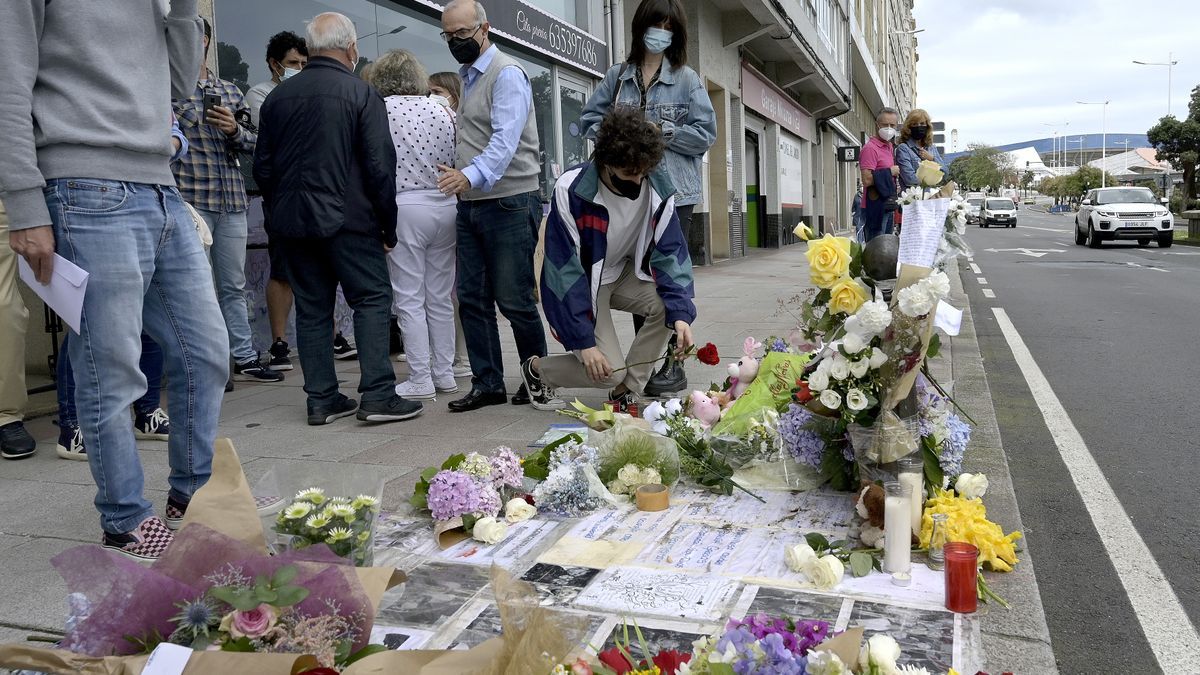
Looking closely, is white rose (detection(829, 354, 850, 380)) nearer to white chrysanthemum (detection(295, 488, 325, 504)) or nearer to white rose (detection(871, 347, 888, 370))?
white rose (detection(871, 347, 888, 370))

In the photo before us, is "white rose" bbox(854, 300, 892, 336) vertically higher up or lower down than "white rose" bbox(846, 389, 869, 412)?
Answer: higher up

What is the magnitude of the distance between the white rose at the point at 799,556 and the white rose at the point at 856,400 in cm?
45

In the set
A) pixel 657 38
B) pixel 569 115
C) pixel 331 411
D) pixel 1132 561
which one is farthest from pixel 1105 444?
pixel 569 115

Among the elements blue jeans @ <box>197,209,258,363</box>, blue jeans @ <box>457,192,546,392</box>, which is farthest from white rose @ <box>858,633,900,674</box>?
blue jeans @ <box>197,209,258,363</box>

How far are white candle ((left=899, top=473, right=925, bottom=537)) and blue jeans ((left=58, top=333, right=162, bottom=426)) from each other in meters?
3.05

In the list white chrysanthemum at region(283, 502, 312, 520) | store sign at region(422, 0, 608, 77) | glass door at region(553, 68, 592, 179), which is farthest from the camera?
glass door at region(553, 68, 592, 179)

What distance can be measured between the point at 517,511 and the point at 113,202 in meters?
1.56

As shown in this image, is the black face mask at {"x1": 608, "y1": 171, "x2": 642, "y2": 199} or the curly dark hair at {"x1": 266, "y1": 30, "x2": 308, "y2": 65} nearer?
the black face mask at {"x1": 608, "y1": 171, "x2": 642, "y2": 199}

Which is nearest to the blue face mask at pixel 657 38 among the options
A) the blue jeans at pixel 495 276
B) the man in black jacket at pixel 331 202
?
the blue jeans at pixel 495 276

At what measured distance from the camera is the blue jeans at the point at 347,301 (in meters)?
4.81

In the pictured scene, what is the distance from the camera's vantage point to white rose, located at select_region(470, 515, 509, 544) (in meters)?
3.00

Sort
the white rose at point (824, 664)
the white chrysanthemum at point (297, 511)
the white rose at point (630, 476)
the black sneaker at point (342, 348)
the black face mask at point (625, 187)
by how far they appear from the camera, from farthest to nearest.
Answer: the black sneaker at point (342, 348) < the black face mask at point (625, 187) < the white rose at point (630, 476) < the white chrysanthemum at point (297, 511) < the white rose at point (824, 664)

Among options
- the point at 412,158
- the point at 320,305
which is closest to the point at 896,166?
Answer: the point at 412,158

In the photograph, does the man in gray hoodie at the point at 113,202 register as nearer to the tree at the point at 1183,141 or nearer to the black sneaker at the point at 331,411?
the black sneaker at the point at 331,411
